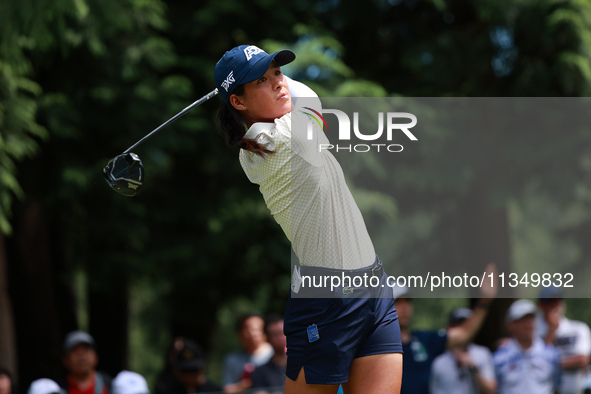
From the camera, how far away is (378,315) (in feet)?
11.1

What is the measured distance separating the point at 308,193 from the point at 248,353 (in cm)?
457

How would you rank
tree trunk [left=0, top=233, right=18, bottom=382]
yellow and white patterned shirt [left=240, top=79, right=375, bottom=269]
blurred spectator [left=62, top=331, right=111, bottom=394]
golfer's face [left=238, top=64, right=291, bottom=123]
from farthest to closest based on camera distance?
tree trunk [left=0, top=233, right=18, bottom=382] → blurred spectator [left=62, top=331, right=111, bottom=394] → golfer's face [left=238, top=64, right=291, bottom=123] → yellow and white patterned shirt [left=240, top=79, right=375, bottom=269]

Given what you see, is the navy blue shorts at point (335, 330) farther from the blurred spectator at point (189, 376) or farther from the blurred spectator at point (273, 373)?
the blurred spectator at point (189, 376)

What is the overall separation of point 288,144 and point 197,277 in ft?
21.6

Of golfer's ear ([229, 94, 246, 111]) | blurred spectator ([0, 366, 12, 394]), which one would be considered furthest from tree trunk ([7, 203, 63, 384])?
golfer's ear ([229, 94, 246, 111])

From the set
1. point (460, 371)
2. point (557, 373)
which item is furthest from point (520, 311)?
point (460, 371)

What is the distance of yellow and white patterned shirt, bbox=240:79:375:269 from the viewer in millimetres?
3240

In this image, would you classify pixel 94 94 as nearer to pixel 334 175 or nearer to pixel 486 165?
pixel 486 165

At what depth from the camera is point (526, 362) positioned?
6539 millimetres

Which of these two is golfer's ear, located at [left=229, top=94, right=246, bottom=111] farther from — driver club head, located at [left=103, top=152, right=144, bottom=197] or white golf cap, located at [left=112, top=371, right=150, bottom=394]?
white golf cap, located at [left=112, top=371, right=150, bottom=394]

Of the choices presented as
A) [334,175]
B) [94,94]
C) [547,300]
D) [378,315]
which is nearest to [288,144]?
[334,175]

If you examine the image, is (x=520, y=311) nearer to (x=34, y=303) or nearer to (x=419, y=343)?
(x=419, y=343)

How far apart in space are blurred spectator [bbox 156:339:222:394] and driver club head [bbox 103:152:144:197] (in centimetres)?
336

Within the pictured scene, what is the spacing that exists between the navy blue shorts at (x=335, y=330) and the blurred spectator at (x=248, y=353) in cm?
402
